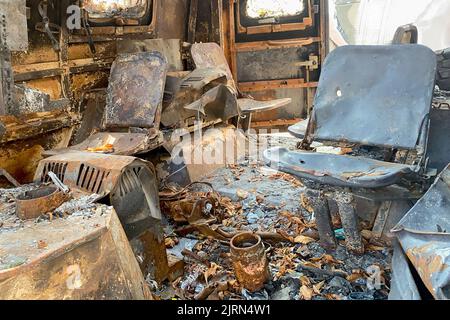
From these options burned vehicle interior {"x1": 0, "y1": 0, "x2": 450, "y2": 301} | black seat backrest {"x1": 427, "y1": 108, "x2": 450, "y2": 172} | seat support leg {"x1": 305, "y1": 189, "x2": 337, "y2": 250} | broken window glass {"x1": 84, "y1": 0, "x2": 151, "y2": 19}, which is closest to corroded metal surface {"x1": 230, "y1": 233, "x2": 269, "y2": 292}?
burned vehicle interior {"x1": 0, "y1": 0, "x2": 450, "y2": 301}

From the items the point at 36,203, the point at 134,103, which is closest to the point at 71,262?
the point at 36,203

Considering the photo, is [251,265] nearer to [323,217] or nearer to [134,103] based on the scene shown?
[323,217]

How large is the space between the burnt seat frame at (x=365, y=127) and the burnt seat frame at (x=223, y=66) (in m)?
2.30

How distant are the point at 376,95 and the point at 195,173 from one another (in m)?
2.29

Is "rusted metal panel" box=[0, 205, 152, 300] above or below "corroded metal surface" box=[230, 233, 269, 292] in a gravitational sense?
above

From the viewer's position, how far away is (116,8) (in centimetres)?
458

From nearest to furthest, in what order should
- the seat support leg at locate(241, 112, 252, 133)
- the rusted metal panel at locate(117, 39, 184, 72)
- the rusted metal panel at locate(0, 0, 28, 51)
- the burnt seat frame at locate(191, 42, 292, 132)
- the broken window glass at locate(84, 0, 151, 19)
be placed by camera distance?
the rusted metal panel at locate(0, 0, 28, 51) < the broken window glass at locate(84, 0, 151, 19) < the rusted metal panel at locate(117, 39, 184, 72) < the burnt seat frame at locate(191, 42, 292, 132) < the seat support leg at locate(241, 112, 252, 133)

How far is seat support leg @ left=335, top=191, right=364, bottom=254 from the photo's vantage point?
8.62 ft

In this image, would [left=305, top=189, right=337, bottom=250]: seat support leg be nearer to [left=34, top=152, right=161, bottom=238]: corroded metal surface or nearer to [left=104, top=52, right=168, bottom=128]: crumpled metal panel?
[left=34, top=152, right=161, bottom=238]: corroded metal surface

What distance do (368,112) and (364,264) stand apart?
1.20 m

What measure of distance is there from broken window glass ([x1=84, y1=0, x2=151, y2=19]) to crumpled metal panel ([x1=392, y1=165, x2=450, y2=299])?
12.7 ft

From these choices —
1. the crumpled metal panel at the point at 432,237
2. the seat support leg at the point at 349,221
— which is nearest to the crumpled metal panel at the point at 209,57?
the seat support leg at the point at 349,221

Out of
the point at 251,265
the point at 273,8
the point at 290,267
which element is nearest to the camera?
the point at 251,265
